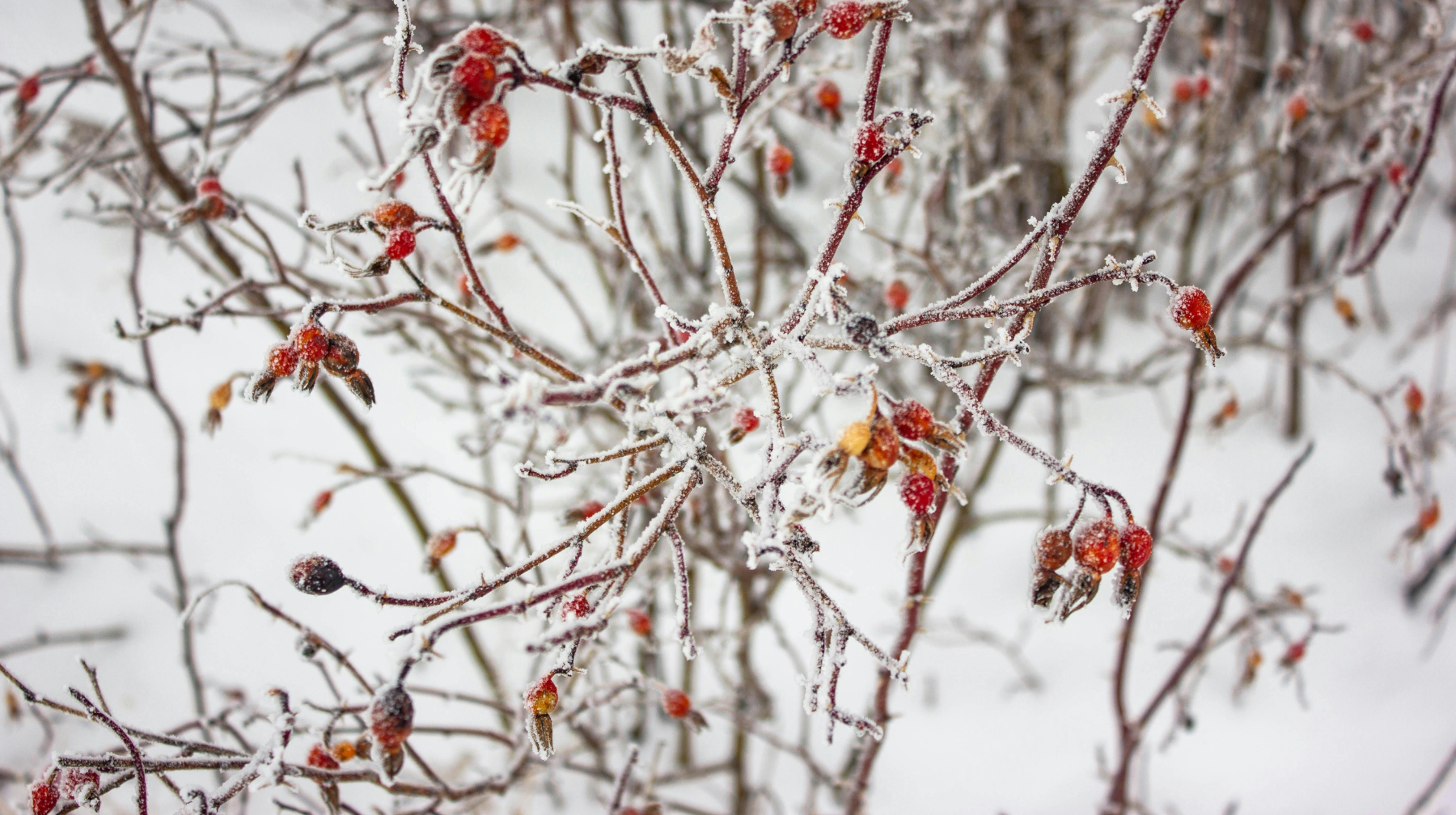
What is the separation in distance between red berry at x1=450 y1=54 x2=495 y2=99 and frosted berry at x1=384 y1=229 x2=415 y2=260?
14 cm

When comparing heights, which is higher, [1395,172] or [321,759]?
[1395,172]

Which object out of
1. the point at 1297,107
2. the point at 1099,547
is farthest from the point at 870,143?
the point at 1297,107

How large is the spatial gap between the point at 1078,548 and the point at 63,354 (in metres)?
2.04

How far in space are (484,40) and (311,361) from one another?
0.78ft

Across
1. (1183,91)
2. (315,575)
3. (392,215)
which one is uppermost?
(1183,91)

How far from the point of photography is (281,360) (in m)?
0.56

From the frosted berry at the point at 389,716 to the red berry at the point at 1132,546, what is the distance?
0.44 meters

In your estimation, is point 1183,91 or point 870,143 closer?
point 870,143

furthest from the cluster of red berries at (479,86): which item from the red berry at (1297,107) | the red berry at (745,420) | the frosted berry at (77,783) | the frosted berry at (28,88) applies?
the red berry at (1297,107)

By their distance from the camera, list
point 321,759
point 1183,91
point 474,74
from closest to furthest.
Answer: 1. point 474,74
2. point 321,759
3. point 1183,91

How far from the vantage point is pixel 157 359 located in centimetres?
182

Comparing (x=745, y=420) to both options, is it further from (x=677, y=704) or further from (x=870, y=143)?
(x=677, y=704)

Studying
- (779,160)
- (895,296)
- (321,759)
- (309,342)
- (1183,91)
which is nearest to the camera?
(309,342)

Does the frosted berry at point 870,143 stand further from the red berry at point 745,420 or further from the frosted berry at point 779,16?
the red berry at point 745,420
